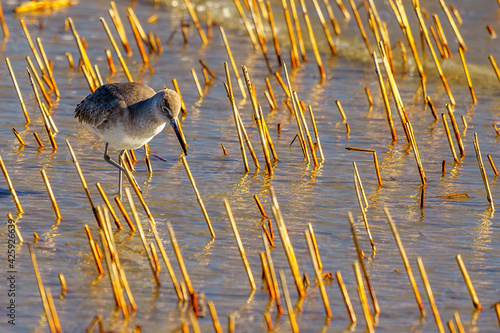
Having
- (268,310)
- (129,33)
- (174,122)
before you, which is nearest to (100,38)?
(129,33)

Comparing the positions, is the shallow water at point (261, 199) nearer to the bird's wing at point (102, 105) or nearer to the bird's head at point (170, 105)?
the bird's wing at point (102, 105)

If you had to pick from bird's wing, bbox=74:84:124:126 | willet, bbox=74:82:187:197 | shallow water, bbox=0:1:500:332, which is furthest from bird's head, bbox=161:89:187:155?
shallow water, bbox=0:1:500:332

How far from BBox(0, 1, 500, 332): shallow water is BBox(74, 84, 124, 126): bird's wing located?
0.67m

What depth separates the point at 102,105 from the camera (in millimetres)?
7348

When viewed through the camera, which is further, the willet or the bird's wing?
the bird's wing

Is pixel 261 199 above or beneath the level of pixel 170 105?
beneath

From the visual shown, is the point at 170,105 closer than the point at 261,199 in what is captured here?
Yes

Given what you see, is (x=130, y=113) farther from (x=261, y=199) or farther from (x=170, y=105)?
(x=261, y=199)

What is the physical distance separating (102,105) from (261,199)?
1740 millimetres

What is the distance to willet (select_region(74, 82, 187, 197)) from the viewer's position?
23.1 feet

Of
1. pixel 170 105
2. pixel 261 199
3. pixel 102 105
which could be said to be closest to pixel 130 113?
pixel 102 105

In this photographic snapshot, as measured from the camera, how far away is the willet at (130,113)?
7.04 metres

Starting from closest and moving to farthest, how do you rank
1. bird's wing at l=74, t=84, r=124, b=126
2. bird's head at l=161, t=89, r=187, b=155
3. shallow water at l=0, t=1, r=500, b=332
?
shallow water at l=0, t=1, r=500, b=332 → bird's head at l=161, t=89, r=187, b=155 → bird's wing at l=74, t=84, r=124, b=126

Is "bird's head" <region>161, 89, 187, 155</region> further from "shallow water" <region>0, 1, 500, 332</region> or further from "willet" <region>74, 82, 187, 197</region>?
"shallow water" <region>0, 1, 500, 332</region>
